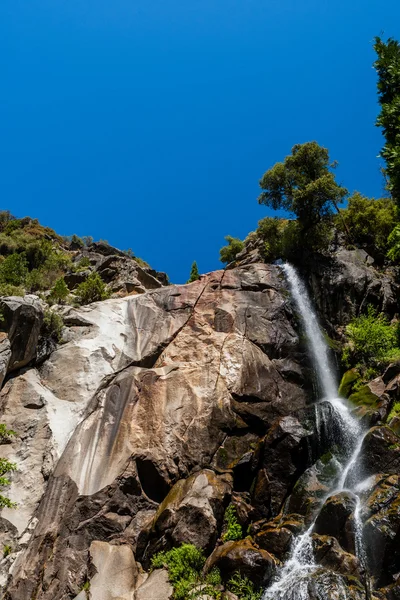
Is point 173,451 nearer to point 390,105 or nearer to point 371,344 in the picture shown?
point 371,344

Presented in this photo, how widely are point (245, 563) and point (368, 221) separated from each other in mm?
25610

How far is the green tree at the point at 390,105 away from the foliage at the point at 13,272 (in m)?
24.1

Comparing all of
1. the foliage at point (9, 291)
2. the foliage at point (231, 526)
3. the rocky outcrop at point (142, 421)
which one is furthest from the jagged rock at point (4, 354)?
the foliage at point (231, 526)

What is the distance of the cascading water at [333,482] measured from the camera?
1277 cm

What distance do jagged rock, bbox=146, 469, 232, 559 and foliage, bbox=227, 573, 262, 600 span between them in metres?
1.61

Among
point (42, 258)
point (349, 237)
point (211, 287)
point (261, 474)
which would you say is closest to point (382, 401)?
point (261, 474)

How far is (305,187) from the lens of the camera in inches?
1235

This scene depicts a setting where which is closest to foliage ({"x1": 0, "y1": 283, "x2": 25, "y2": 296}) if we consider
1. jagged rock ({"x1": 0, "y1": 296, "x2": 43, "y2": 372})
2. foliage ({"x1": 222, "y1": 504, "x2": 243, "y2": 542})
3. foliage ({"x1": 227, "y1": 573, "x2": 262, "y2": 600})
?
jagged rock ({"x1": 0, "y1": 296, "x2": 43, "y2": 372})

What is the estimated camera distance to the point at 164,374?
21.6m

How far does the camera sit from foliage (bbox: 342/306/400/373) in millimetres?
23641

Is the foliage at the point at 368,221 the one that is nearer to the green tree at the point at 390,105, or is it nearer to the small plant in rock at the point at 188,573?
the green tree at the point at 390,105

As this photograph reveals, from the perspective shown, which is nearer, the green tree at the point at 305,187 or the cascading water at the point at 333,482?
the cascading water at the point at 333,482

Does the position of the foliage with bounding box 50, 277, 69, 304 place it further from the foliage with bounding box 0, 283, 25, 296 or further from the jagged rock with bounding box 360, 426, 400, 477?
the jagged rock with bounding box 360, 426, 400, 477

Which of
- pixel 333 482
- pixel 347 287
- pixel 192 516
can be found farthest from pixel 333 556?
pixel 347 287
